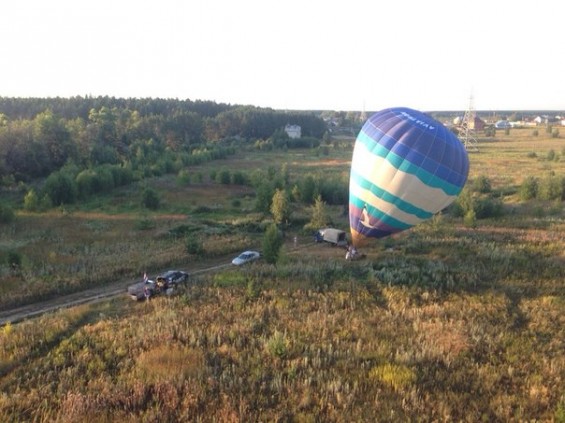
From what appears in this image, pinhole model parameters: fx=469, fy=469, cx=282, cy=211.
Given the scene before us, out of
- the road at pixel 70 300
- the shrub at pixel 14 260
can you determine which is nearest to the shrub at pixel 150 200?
the shrub at pixel 14 260

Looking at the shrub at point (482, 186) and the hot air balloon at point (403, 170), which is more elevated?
the hot air balloon at point (403, 170)

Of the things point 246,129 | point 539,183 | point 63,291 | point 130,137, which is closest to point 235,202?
point 63,291

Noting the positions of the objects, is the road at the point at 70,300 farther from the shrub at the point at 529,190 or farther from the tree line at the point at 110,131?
the tree line at the point at 110,131

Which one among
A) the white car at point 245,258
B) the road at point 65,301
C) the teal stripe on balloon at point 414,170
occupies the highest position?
the teal stripe on balloon at point 414,170

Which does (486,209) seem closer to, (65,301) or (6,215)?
(65,301)

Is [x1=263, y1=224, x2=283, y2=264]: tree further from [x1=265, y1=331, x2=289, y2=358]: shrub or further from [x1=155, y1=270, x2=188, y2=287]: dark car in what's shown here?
[x1=265, y1=331, x2=289, y2=358]: shrub

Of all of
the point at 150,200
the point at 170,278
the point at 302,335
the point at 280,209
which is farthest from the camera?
the point at 150,200

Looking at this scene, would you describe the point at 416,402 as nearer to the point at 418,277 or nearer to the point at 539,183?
the point at 418,277

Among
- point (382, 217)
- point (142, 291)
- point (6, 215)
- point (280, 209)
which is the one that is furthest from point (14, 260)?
point (382, 217)
